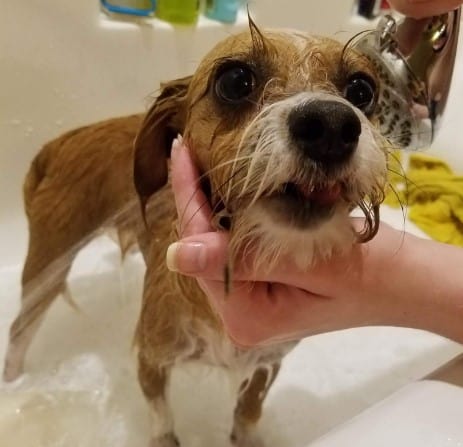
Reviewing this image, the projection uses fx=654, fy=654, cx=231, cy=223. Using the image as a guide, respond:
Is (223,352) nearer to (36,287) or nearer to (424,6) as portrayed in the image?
(36,287)

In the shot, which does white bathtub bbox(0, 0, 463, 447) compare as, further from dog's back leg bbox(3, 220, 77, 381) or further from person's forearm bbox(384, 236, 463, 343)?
person's forearm bbox(384, 236, 463, 343)

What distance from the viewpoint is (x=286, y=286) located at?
79 cm

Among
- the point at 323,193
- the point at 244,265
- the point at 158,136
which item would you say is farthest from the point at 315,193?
the point at 158,136

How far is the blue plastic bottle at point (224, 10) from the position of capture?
1.72 metres

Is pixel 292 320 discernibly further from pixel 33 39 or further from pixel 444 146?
pixel 444 146

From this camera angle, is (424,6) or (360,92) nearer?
(360,92)

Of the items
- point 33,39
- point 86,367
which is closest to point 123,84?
point 33,39

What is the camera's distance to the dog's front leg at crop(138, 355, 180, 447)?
3.90ft

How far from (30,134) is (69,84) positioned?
0.53 feet

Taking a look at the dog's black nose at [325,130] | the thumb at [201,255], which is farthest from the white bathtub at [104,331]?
the dog's black nose at [325,130]

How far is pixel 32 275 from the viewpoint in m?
1.33

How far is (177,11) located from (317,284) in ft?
3.73

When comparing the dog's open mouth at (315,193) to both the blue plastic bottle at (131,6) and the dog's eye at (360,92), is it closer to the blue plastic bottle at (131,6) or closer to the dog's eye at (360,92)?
the dog's eye at (360,92)

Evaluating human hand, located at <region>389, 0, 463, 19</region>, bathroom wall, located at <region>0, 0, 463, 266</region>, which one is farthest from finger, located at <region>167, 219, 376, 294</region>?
bathroom wall, located at <region>0, 0, 463, 266</region>
